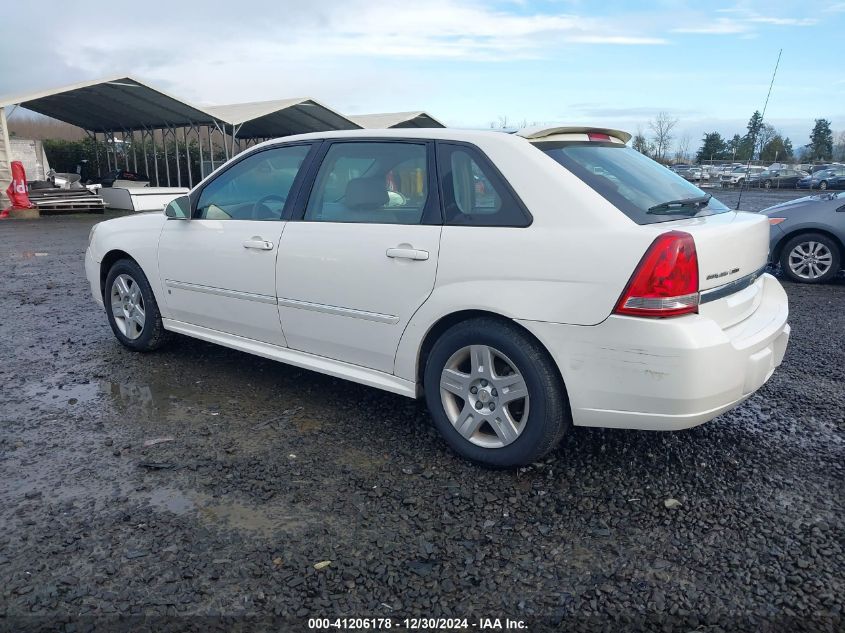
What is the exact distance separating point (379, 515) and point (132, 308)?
128 inches

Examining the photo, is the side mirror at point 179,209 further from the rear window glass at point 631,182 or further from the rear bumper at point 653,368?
the rear bumper at point 653,368

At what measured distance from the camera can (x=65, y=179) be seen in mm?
26906

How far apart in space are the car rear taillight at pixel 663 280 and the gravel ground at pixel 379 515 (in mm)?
921

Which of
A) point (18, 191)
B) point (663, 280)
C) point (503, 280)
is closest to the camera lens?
point (663, 280)

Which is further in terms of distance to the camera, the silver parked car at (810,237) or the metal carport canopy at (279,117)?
the metal carport canopy at (279,117)

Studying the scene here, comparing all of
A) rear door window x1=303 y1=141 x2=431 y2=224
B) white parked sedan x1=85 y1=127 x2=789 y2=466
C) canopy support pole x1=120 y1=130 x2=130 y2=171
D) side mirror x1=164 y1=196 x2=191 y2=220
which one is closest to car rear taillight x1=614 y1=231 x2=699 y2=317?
white parked sedan x1=85 y1=127 x2=789 y2=466

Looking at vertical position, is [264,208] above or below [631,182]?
below

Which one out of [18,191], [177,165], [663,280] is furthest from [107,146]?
[663,280]

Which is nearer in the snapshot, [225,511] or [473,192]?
[225,511]

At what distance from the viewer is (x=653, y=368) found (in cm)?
290

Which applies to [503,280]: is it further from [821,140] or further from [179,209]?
[821,140]

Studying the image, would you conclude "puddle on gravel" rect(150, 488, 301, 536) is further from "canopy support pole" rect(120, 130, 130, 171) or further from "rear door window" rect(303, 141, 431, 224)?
"canopy support pole" rect(120, 130, 130, 171)

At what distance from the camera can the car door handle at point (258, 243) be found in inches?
163

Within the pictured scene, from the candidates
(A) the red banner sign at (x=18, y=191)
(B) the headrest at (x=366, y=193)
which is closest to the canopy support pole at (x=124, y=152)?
(A) the red banner sign at (x=18, y=191)
